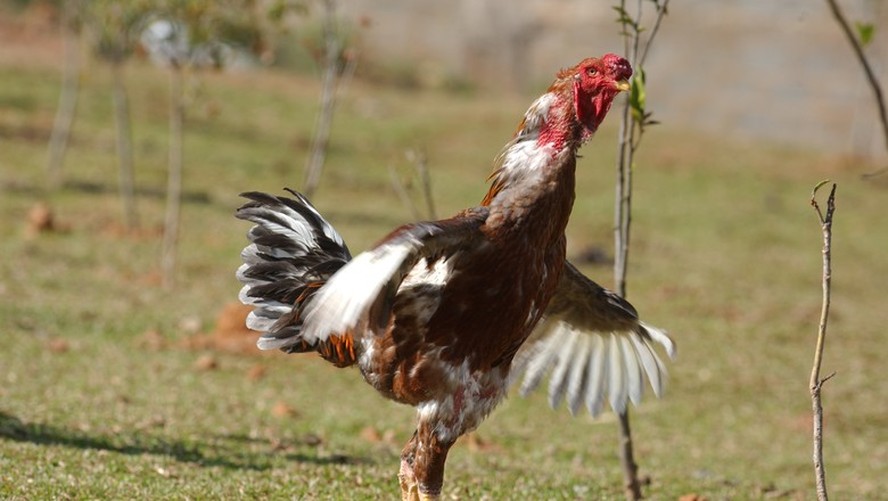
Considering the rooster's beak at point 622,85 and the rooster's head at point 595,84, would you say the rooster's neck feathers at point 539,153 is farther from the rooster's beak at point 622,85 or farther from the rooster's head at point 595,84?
the rooster's beak at point 622,85

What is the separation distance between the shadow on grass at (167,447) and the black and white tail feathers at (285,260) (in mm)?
1699

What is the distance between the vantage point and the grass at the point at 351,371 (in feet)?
26.6

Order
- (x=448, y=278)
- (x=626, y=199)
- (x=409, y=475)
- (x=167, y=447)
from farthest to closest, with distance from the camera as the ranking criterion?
(x=167, y=447), (x=626, y=199), (x=409, y=475), (x=448, y=278)

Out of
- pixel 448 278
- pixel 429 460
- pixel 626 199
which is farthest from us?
pixel 626 199

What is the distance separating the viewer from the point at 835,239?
76.2ft

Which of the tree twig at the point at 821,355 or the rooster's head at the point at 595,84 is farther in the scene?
the rooster's head at the point at 595,84

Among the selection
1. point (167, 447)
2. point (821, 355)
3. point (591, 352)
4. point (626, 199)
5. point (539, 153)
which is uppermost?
point (539, 153)

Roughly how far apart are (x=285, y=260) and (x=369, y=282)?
1.62 meters

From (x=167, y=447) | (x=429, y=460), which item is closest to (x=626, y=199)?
(x=429, y=460)

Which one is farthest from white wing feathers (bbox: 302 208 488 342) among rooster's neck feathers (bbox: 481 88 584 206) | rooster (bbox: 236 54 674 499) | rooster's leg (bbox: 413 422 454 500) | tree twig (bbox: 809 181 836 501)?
tree twig (bbox: 809 181 836 501)

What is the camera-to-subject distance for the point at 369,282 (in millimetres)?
4668

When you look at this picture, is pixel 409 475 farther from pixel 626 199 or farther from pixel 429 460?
pixel 626 199

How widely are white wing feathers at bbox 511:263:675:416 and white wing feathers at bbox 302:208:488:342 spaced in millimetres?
1634

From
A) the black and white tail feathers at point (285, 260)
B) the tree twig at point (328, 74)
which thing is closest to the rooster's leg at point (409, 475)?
the black and white tail feathers at point (285, 260)
